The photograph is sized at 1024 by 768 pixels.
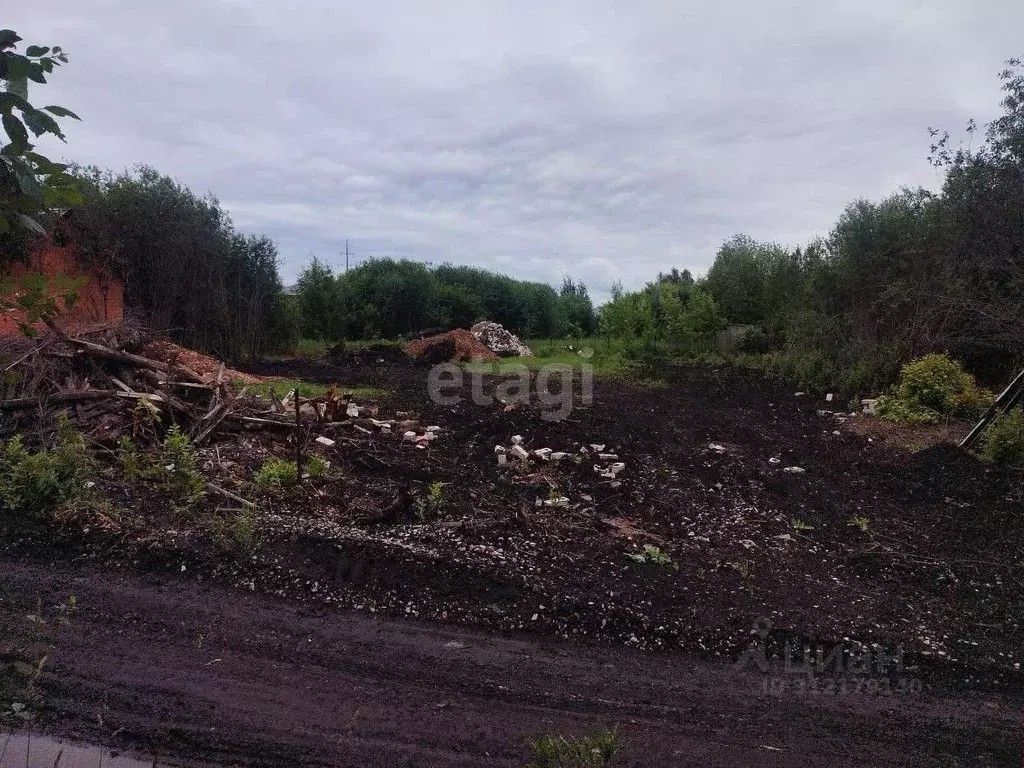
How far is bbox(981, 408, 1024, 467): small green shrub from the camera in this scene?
801 centimetres

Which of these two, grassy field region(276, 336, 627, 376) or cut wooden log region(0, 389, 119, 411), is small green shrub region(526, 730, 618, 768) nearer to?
cut wooden log region(0, 389, 119, 411)

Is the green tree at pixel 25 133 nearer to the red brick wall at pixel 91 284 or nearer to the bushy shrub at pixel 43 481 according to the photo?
the bushy shrub at pixel 43 481

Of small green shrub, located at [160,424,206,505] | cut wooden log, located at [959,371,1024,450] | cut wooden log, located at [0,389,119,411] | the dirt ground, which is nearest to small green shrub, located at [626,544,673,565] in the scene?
the dirt ground

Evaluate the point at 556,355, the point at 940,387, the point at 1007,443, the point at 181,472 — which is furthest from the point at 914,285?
the point at 181,472

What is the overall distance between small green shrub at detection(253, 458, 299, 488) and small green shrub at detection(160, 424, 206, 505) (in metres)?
0.49

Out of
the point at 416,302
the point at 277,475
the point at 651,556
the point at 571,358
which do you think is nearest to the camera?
the point at 651,556

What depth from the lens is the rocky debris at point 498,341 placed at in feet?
81.6

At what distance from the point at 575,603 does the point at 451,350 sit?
Answer: 1740 centimetres

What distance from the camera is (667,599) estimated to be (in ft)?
14.3

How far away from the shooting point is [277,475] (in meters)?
6.33

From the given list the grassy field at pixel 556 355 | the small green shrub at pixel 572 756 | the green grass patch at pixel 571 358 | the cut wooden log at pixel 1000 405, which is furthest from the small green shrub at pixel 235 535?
the grassy field at pixel 556 355

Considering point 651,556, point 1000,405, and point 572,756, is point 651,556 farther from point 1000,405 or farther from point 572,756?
point 1000,405

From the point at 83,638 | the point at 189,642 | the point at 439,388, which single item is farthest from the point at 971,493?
the point at 439,388

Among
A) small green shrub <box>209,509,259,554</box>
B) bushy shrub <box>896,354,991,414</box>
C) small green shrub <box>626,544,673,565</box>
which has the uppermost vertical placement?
bushy shrub <box>896,354,991,414</box>
